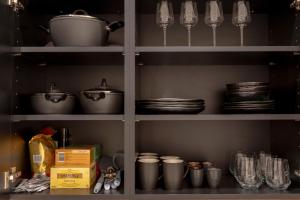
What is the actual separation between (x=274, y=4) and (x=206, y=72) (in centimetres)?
44

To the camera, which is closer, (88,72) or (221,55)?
(221,55)

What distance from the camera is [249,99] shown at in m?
1.33

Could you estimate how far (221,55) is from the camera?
135cm

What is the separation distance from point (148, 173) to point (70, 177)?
1.02 feet

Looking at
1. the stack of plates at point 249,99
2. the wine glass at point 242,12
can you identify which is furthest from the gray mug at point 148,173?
the wine glass at point 242,12

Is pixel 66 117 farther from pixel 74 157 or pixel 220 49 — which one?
pixel 220 49

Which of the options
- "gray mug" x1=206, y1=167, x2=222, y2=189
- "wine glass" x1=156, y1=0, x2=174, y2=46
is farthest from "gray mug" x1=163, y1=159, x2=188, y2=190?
"wine glass" x1=156, y1=0, x2=174, y2=46

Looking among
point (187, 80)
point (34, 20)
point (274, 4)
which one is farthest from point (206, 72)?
point (34, 20)

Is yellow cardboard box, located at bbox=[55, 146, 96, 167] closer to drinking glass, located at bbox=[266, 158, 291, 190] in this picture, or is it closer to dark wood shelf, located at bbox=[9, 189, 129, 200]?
dark wood shelf, located at bbox=[9, 189, 129, 200]

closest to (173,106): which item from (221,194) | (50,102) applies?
(221,194)

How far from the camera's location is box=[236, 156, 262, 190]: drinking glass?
1.27 metres

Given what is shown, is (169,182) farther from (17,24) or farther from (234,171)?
(17,24)

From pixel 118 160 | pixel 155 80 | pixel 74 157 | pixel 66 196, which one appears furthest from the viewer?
pixel 155 80

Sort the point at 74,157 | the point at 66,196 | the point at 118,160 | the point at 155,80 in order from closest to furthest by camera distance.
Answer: the point at 66,196 < the point at 74,157 < the point at 118,160 < the point at 155,80
